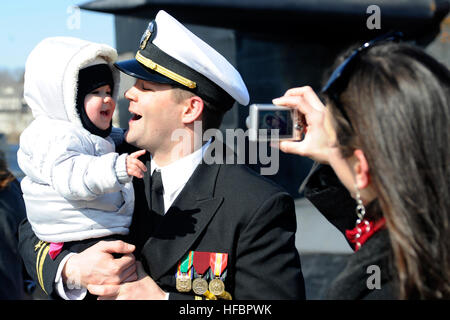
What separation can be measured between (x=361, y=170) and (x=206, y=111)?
106 centimetres

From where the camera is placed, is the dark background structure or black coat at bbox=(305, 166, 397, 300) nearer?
black coat at bbox=(305, 166, 397, 300)

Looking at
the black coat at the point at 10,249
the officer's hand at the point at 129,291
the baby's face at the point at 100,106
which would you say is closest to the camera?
the officer's hand at the point at 129,291

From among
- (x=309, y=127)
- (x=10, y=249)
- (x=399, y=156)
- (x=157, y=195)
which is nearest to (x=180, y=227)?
(x=157, y=195)

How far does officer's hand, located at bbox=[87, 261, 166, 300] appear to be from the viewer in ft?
6.66

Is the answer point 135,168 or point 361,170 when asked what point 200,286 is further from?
point 361,170

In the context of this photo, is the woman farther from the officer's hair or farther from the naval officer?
the officer's hair

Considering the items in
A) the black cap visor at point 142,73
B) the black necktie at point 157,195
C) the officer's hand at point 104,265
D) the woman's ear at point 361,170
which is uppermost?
the black cap visor at point 142,73

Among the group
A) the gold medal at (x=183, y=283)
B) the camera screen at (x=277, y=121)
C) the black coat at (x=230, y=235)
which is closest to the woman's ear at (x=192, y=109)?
the black coat at (x=230, y=235)

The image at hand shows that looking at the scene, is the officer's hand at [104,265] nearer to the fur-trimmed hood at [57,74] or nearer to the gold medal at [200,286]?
the gold medal at [200,286]

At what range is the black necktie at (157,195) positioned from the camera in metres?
2.28

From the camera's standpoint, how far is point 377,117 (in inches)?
55.9

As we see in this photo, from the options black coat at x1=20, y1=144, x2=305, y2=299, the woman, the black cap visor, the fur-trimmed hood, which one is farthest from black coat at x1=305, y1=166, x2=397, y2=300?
the fur-trimmed hood

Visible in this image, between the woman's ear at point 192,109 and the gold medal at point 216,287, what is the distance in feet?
2.49
